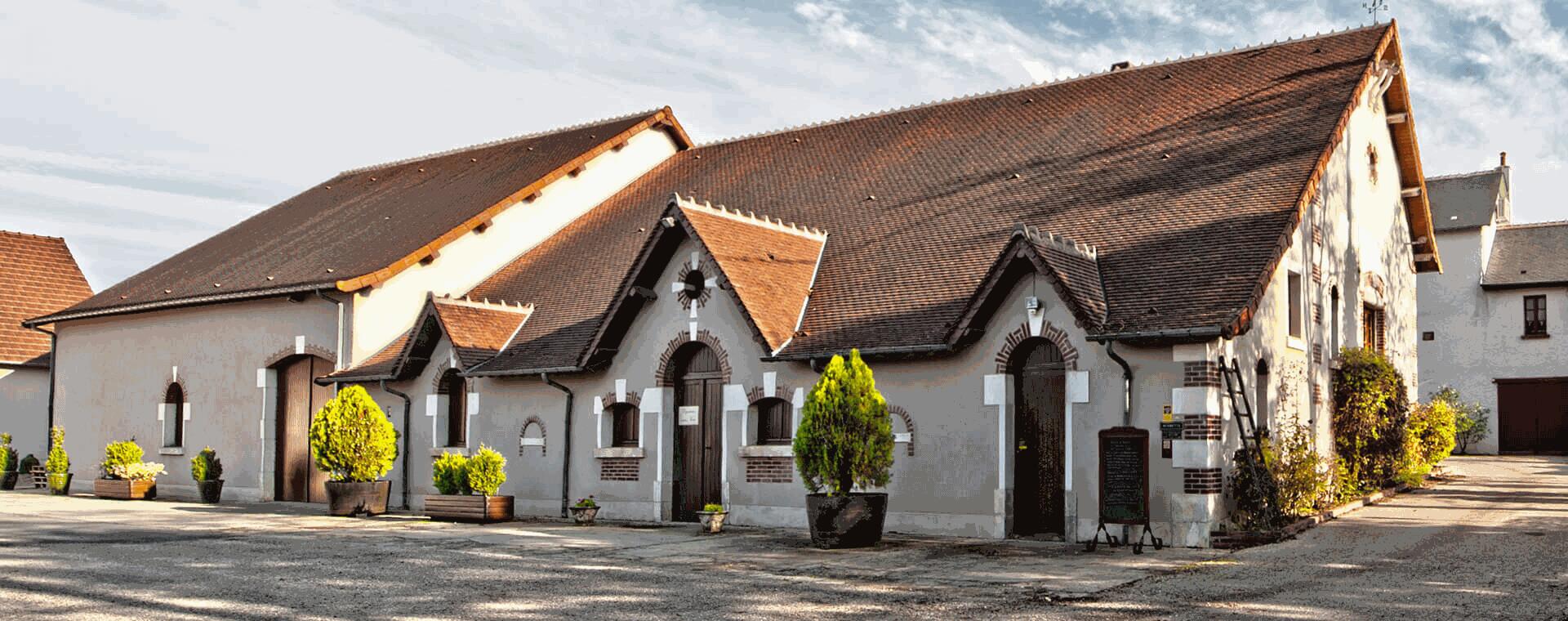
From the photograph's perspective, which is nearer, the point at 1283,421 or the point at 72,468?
the point at 1283,421

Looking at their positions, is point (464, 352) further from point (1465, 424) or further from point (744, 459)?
point (1465, 424)

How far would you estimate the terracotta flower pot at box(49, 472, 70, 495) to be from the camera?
29828 mm

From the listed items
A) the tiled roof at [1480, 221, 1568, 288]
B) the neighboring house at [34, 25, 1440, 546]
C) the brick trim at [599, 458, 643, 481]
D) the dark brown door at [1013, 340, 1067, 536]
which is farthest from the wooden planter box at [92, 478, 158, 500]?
the tiled roof at [1480, 221, 1568, 288]

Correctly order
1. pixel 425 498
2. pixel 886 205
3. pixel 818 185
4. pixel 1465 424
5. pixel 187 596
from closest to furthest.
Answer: pixel 187 596, pixel 425 498, pixel 886 205, pixel 818 185, pixel 1465 424

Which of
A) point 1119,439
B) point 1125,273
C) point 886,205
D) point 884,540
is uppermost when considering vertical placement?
point 886,205

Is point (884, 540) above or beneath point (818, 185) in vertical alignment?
beneath

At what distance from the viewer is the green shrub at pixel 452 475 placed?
68.6ft

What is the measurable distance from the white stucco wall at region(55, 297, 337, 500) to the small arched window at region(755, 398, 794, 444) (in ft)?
31.9

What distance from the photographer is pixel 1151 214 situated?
19000 mm

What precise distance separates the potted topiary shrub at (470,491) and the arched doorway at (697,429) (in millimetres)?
2721

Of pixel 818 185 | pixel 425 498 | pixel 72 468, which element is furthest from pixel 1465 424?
pixel 72 468

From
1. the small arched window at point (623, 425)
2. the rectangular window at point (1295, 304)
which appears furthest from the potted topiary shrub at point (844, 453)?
the rectangular window at point (1295, 304)

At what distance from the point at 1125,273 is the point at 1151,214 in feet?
5.74

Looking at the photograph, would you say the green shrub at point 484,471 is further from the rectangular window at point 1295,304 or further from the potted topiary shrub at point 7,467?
the potted topiary shrub at point 7,467
